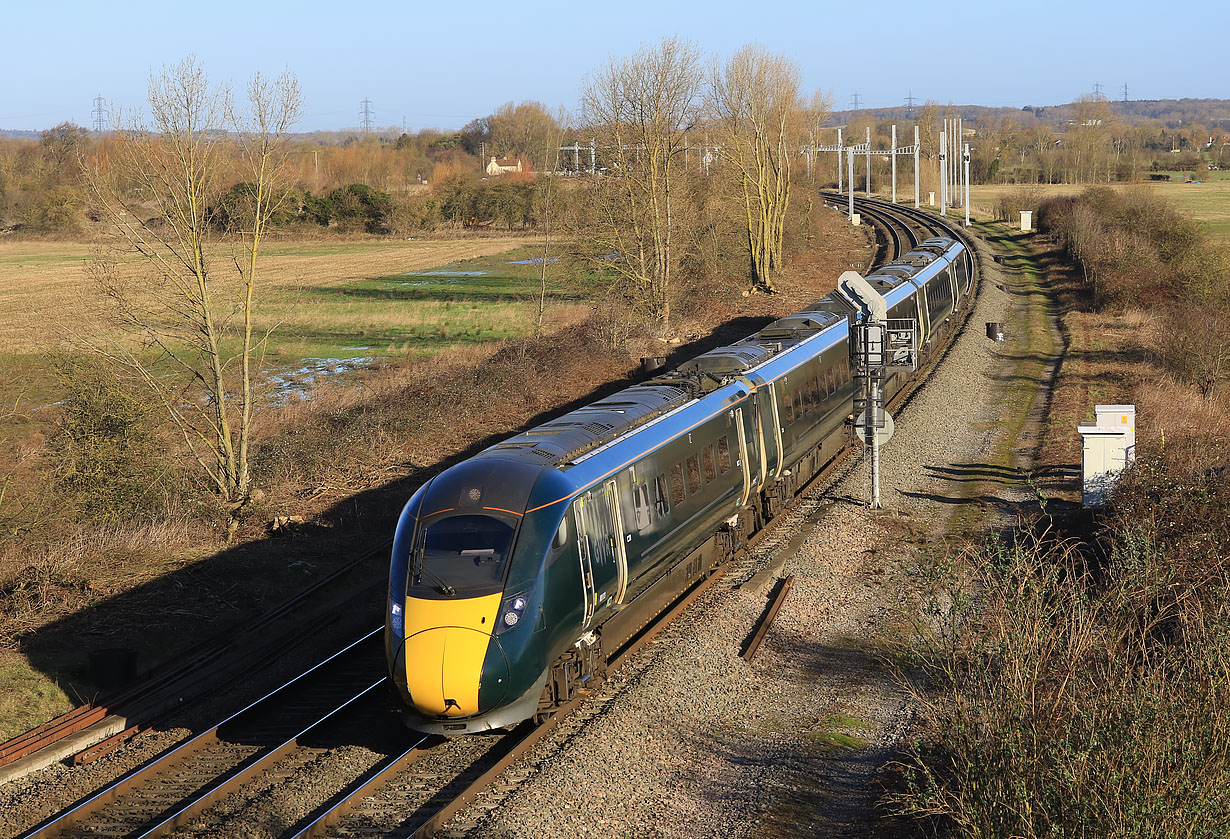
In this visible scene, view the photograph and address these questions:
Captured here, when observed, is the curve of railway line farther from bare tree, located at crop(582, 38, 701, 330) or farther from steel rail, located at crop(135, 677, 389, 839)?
bare tree, located at crop(582, 38, 701, 330)

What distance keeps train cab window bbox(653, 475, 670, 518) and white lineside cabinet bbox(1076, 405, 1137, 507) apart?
8.83 m

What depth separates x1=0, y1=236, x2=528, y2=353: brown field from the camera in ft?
137

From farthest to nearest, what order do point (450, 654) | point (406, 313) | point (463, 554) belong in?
1. point (406, 313)
2. point (463, 554)
3. point (450, 654)

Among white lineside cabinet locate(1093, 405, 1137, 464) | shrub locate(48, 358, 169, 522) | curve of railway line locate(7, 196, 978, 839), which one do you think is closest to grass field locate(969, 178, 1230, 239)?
white lineside cabinet locate(1093, 405, 1137, 464)

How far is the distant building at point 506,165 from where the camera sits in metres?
Result: 117

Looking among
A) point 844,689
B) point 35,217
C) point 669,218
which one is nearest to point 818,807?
point 844,689

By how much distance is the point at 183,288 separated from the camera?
19.4m

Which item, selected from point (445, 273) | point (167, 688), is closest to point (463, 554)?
point (167, 688)

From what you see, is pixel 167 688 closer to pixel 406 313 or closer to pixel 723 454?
pixel 723 454

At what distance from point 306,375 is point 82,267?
37.4ft

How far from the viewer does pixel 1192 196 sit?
90250 millimetres

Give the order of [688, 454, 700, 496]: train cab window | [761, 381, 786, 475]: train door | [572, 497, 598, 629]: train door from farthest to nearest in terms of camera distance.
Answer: [761, 381, 786, 475]: train door → [688, 454, 700, 496]: train cab window → [572, 497, 598, 629]: train door

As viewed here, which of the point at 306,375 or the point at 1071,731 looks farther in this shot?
the point at 306,375

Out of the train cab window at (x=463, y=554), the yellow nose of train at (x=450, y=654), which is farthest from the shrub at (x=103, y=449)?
the yellow nose of train at (x=450, y=654)
